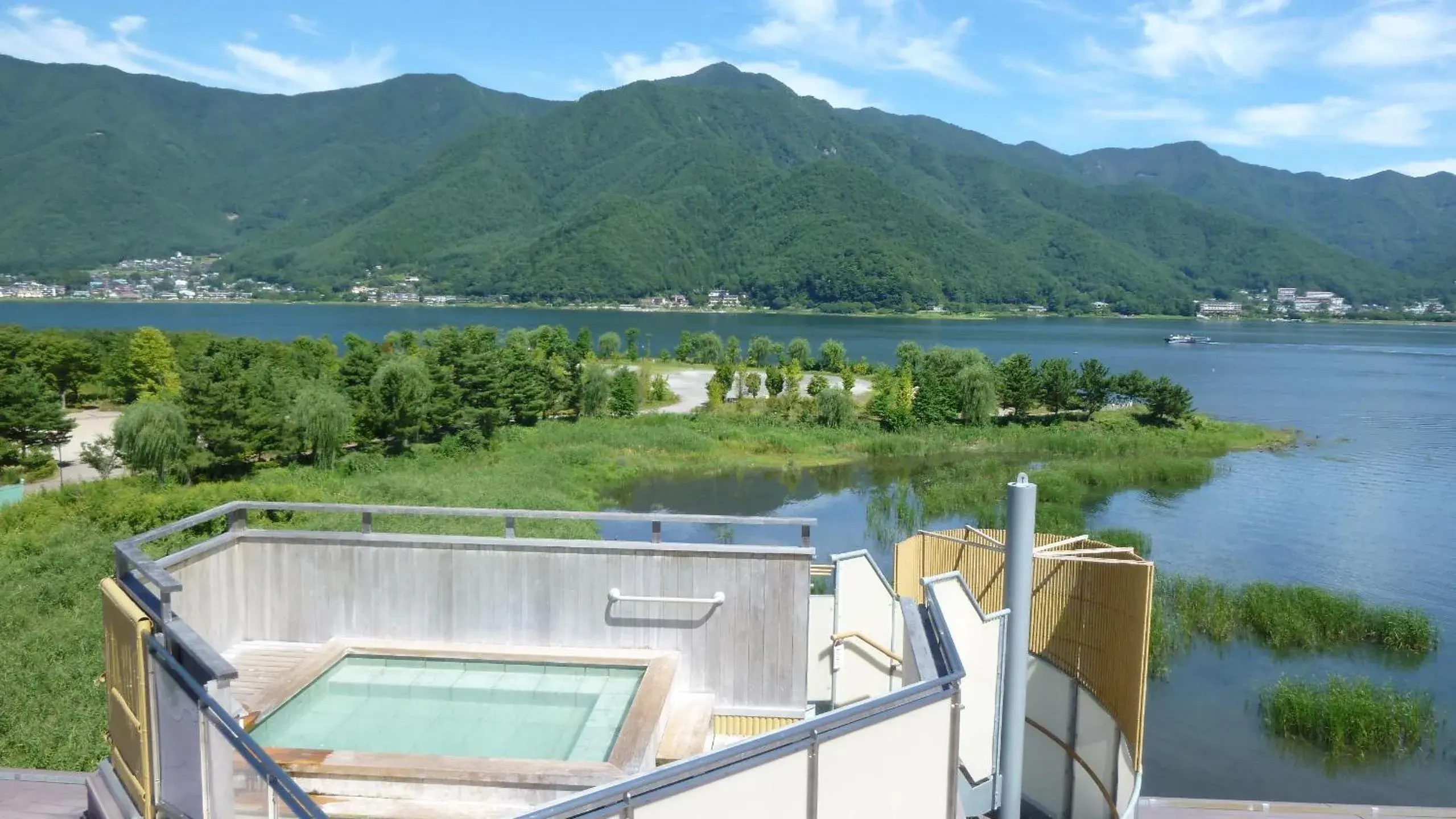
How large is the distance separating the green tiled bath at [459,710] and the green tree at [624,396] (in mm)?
27644

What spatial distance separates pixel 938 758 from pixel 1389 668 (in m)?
12.9

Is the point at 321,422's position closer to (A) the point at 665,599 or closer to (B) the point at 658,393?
(B) the point at 658,393

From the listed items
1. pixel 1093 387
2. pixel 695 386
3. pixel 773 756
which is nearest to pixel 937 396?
pixel 1093 387

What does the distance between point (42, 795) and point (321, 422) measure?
19447 mm

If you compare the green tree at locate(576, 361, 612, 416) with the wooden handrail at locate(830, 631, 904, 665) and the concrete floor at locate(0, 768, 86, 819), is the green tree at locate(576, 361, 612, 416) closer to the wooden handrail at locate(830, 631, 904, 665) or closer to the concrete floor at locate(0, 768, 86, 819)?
the wooden handrail at locate(830, 631, 904, 665)

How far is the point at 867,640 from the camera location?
4844mm

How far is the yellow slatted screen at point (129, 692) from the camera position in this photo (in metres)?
2.62

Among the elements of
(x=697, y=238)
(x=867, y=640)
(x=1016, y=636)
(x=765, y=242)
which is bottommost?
(x=867, y=640)

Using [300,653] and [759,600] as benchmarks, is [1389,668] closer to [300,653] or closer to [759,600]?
[759,600]

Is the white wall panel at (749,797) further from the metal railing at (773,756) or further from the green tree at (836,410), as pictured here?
the green tree at (836,410)

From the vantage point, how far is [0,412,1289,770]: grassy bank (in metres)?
7.55

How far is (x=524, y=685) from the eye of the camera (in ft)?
14.2

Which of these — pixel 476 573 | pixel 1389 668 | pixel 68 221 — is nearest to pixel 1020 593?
pixel 476 573

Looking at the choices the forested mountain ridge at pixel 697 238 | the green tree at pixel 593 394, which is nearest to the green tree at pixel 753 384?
the green tree at pixel 593 394
